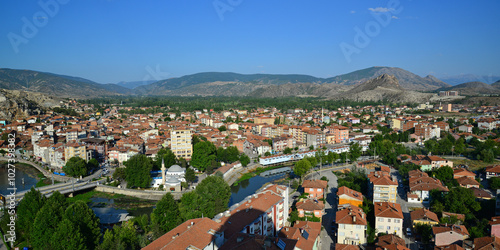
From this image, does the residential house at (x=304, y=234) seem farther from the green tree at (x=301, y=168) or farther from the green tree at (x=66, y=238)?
the green tree at (x=301, y=168)

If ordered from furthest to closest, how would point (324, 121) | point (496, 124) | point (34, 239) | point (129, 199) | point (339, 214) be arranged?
1. point (324, 121)
2. point (496, 124)
3. point (129, 199)
4. point (339, 214)
5. point (34, 239)

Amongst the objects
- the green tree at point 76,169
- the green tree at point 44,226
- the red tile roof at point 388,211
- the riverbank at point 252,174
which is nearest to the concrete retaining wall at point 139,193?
the green tree at point 76,169

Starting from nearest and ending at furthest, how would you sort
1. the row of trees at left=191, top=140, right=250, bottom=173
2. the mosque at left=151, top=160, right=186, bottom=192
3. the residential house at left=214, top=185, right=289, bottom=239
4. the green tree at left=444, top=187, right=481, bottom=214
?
the residential house at left=214, top=185, right=289, bottom=239, the green tree at left=444, top=187, right=481, bottom=214, the mosque at left=151, top=160, right=186, bottom=192, the row of trees at left=191, top=140, right=250, bottom=173

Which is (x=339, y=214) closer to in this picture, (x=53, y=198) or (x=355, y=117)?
(x=53, y=198)

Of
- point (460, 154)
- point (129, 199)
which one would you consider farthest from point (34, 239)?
point (460, 154)

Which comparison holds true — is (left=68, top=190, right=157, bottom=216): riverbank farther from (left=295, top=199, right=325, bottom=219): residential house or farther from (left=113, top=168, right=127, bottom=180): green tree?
(left=295, top=199, right=325, bottom=219): residential house

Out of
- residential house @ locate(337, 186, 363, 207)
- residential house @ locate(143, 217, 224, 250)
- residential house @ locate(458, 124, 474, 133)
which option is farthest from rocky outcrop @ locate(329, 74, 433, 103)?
residential house @ locate(143, 217, 224, 250)
